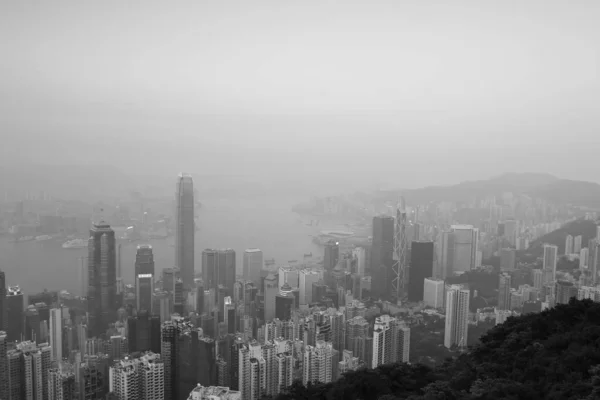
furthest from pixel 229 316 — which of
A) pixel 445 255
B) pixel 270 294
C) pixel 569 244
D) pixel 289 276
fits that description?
pixel 569 244

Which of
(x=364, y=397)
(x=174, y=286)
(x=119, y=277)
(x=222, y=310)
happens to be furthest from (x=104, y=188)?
(x=364, y=397)

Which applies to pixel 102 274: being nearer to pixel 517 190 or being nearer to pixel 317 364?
pixel 317 364

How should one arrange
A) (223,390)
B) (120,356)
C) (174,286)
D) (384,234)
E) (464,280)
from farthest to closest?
(384,234) < (464,280) < (174,286) < (120,356) < (223,390)

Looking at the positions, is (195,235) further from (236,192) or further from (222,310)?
(222,310)

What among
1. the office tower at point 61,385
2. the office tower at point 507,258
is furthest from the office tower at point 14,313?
the office tower at point 507,258

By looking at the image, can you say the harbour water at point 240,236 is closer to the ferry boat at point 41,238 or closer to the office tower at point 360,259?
the ferry boat at point 41,238

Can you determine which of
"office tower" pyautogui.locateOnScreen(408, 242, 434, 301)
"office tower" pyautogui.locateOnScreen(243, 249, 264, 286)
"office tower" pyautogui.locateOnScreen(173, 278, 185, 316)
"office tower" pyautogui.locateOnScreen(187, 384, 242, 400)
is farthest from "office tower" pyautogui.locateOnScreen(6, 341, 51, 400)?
"office tower" pyautogui.locateOnScreen(408, 242, 434, 301)

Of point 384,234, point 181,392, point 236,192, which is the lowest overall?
point 181,392
